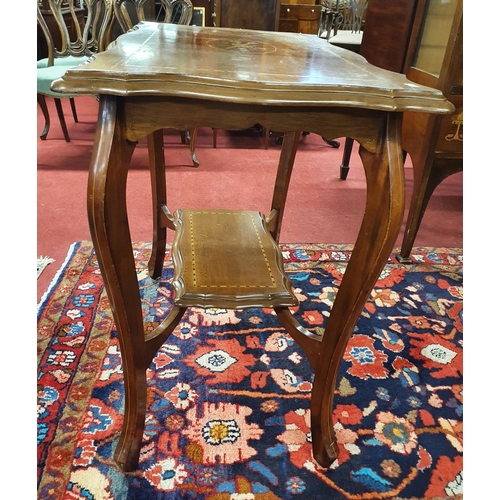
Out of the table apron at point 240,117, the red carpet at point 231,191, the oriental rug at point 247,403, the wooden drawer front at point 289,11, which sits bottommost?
the oriental rug at point 247,403

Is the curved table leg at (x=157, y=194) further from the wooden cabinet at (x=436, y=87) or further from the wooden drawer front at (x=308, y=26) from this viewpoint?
the wooden drawer front at (x=308, y=26)

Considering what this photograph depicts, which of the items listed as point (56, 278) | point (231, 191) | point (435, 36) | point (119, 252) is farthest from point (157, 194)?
point (435, 36)

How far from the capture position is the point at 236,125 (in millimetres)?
706

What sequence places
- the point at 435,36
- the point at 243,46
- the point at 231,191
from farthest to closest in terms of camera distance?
1. the point at 231,191
2. the point at 435,36
3. the point at 243,46

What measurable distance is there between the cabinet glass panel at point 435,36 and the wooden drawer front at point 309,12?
4.79ft

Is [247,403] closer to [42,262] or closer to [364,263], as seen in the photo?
[364,263]

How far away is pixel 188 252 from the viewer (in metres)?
1.13

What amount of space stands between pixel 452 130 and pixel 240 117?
3.98ft

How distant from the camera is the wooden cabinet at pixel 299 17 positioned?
2994mm

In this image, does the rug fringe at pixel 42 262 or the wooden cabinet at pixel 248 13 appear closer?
the rug fringe at pixel 42 262

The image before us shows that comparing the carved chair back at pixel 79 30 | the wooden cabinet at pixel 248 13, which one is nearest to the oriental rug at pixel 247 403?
the carved chair back at pixel 79 30

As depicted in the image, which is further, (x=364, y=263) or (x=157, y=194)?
(x=157, y=194)

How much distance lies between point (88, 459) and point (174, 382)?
0.93ft

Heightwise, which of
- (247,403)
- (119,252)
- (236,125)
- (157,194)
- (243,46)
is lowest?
(247,403)
